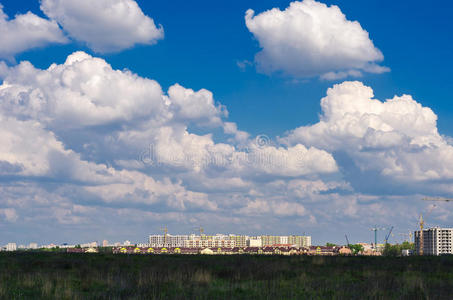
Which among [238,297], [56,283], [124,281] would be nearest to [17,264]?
[56,283]

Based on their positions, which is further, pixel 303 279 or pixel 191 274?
pixel 191 274

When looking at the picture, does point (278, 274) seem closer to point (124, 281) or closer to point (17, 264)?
point (124, 281)

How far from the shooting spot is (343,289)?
22.4m

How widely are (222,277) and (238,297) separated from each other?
898cm

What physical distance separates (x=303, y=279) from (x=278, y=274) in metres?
3.08

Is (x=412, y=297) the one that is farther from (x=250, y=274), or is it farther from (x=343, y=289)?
(x=250, y=274)

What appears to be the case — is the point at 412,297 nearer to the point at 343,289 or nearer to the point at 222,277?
the point at 343,289

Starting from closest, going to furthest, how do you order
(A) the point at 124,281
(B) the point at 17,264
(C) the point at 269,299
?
(C) the point at 269,299
(A) the point at 124,281
(B) the point at 17,264

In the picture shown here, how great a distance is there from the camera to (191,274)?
94.6ft

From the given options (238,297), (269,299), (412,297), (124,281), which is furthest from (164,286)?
(412,297)

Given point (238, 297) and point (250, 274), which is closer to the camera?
point (238, 297)

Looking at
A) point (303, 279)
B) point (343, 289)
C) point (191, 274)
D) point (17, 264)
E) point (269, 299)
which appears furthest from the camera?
point (17, 264)

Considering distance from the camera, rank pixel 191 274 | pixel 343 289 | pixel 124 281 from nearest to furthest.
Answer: pixel 343 289 < pixel 124 281 < pixel 191 274

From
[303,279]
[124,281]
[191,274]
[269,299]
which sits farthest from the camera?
[191,274]
